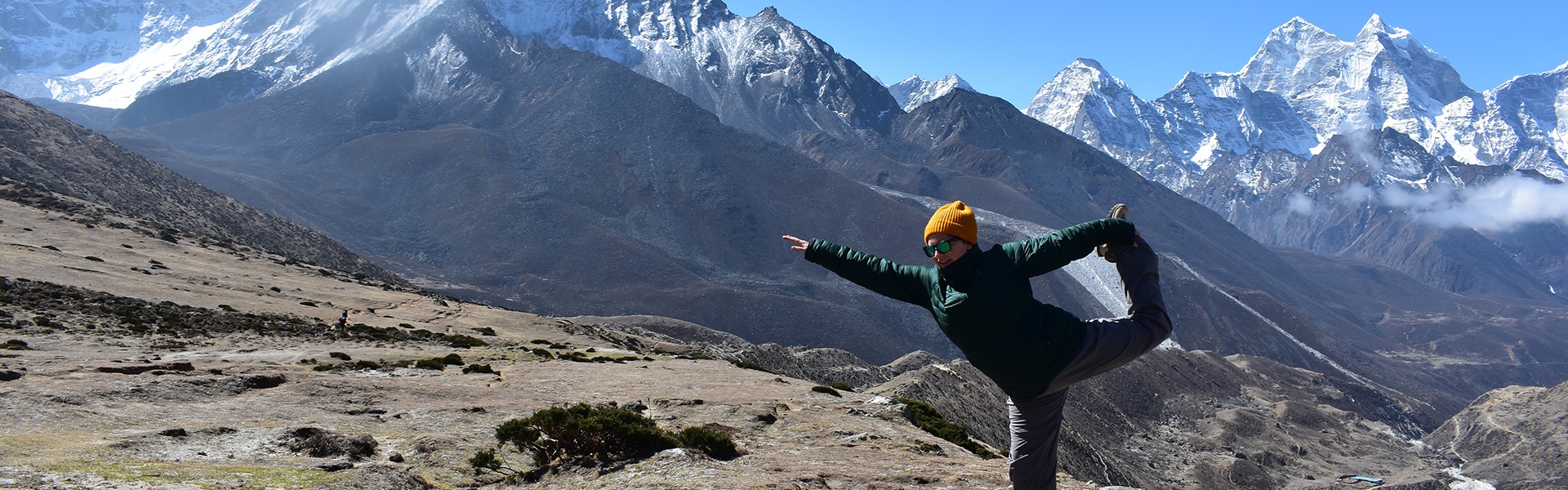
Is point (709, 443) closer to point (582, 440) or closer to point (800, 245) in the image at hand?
point (582, 440)

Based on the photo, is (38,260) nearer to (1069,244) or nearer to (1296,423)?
(1069,244)

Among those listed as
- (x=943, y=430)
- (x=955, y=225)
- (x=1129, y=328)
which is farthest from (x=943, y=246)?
(x=943, y=430)

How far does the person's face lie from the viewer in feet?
29.0

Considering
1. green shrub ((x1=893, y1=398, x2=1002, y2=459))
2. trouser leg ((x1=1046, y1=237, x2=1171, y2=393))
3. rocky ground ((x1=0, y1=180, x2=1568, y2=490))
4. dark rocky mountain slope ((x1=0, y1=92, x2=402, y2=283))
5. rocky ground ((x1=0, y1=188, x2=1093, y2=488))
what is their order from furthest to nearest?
1. dark rocky mountain slope ((x1=0, y1=92, x2=402, y2=283))
2. green shrub ((x1=893, y1=398, x2=1002, y2=459))
3. rocky ground ((x1=0, y1=180, x2=1568, y2=490))
4. rocky ground ((x1=0, y1=188, x2=1093, y2=488))
5. trouser leg ((x1=1046, y1=237, x2=1171, y2=393))

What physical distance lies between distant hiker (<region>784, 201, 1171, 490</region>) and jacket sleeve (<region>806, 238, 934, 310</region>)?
1 centimetres

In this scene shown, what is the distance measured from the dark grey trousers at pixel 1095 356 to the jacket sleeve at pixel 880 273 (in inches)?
57.5

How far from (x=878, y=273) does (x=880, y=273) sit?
17mm

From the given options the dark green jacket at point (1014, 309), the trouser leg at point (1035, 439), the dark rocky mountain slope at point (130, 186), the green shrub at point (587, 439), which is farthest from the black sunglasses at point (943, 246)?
the dark rocky mountain slope at point (130, 186)

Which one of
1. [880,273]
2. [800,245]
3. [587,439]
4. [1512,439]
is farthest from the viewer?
[1512,439]

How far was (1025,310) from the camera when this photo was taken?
8797 millimetres

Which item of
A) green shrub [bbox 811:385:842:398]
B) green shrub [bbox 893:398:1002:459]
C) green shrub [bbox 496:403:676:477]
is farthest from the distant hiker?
green shrub [bbox 811:385:842:398]

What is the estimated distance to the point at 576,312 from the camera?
167 meters

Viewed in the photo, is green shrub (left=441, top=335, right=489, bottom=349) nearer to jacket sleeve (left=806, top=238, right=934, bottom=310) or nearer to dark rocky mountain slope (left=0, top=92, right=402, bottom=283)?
jacket sleeve (left=806, top=238, right=934, bottom=310)

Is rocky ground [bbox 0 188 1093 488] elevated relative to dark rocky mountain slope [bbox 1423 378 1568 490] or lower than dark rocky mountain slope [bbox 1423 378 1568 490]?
elevated
